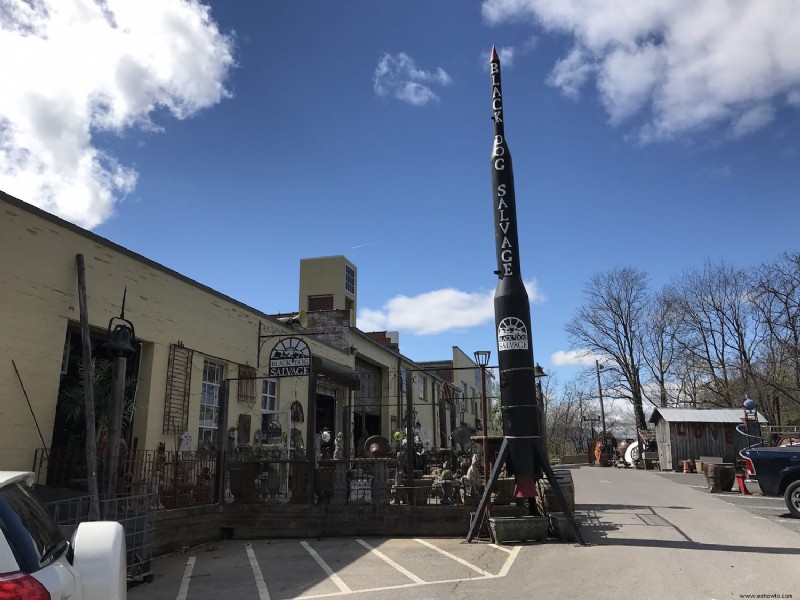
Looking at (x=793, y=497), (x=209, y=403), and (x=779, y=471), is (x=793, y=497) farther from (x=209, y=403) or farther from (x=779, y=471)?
(x=209, y=403)

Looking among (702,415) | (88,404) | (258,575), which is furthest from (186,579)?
(702,415)

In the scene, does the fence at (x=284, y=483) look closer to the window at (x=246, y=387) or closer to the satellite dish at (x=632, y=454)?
the window at (x=246, y=387)

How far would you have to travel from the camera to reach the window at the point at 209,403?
14273 mm

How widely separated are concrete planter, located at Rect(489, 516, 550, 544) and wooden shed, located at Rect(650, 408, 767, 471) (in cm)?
2254

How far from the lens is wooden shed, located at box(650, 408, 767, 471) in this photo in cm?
2869

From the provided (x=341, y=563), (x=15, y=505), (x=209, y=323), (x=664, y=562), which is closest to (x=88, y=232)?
(x=209, y=323)

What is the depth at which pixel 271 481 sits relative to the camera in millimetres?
12000

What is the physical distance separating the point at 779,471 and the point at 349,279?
21266 mm

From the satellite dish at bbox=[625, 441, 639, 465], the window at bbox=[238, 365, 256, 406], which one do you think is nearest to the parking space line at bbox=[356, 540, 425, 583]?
the window at bbox=[238, 365, 256, 406]

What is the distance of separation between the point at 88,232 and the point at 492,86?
8765mm

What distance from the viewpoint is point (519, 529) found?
10016 mm

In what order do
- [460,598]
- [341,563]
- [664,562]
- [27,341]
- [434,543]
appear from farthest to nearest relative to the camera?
[434,543], [27,341], [341,563], [664,562], [460,598]

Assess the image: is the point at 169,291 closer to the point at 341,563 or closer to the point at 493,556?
the point at 341,563

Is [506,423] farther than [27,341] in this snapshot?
Yes
